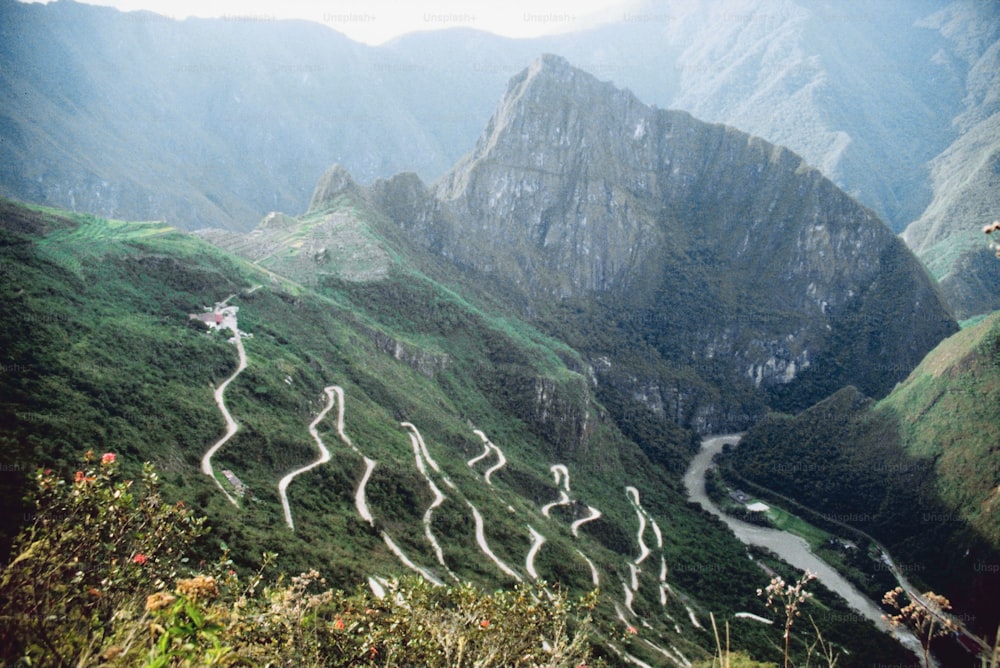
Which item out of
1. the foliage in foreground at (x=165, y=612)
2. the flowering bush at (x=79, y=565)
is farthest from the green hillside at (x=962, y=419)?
the flowering bush at (x=79, y=565)

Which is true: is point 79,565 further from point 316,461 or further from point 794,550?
point 794,550

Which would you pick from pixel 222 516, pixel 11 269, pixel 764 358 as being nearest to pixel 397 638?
pixel 222 516

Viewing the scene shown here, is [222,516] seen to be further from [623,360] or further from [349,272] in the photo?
[623,360]

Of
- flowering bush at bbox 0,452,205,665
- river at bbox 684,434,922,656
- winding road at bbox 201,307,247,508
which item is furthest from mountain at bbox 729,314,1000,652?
flowering bush at bbox 0,452,205,665

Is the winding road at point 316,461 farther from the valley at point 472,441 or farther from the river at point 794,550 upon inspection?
the river at point 794,550

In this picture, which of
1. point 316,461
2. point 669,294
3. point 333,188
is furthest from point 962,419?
point 333,188

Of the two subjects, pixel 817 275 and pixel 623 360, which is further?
pixel 817 275

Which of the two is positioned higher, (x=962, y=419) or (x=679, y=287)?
(x=962, y=419)
